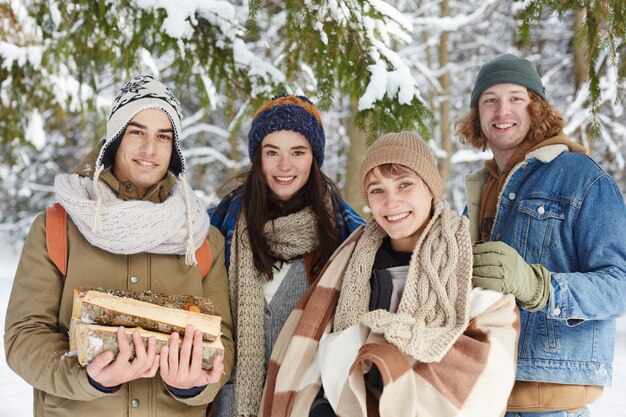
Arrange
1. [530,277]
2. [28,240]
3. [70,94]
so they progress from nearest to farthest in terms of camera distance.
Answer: [530,277] → [28,240] → [70,94]

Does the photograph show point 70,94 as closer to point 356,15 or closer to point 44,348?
point 356,15

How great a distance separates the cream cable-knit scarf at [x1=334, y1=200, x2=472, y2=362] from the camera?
1.89 meters

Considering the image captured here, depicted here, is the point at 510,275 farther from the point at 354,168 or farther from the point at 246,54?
the point at 354,168

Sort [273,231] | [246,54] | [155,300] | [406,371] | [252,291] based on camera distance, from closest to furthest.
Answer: [406,371]
[155,300]
[252,291]
[273,231]
[246,54]

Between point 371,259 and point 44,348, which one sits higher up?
point 371,259

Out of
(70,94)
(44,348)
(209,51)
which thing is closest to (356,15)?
(209,51)

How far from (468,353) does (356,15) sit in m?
1.77

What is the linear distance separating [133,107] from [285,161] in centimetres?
73

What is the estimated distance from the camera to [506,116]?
2.57 meters

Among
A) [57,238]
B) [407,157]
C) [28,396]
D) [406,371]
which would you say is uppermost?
[407,157]

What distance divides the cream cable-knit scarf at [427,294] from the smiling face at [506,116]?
564mm

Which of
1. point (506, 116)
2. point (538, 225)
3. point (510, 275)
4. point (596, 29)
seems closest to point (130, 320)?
point (510, 275)

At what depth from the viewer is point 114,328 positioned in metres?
1.92

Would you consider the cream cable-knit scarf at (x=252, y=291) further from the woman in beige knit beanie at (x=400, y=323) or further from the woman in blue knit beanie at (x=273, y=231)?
the woman in beige knit beanie at (x=400, y=323)
